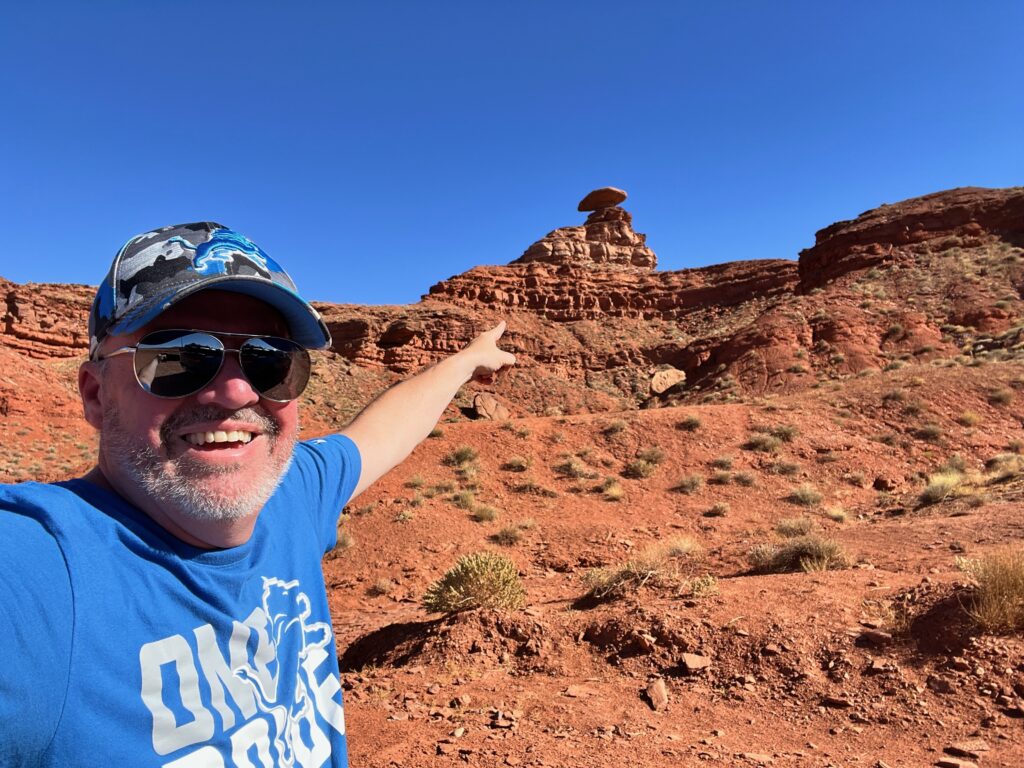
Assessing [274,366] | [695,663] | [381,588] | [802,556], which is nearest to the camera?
[274,366]

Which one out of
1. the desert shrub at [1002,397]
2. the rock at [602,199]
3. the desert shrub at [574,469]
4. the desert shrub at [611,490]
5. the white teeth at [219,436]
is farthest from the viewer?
the rock at [602,199]

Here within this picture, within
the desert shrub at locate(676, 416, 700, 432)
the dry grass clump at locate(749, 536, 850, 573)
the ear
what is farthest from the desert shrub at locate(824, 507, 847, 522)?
the ear

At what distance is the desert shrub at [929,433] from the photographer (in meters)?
16.0

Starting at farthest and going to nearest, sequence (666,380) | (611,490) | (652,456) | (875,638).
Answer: (666,380) < (652,456) < (611,490) < (875,638)

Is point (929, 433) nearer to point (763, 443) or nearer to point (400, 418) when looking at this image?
point (763, 443)

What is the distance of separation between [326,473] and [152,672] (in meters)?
1.05

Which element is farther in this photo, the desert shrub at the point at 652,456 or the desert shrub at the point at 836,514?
the desert shrub at the point at 652,456

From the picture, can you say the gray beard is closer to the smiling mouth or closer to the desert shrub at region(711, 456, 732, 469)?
the smiling mouth

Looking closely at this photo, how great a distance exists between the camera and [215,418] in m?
1.48

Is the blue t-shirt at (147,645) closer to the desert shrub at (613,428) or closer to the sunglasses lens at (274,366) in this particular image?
the sunglasses lens at (274,366)

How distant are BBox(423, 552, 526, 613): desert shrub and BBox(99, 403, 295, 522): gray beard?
551cm

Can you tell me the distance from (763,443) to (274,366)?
16.0 metres

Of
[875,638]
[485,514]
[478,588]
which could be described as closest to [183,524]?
[875,638]

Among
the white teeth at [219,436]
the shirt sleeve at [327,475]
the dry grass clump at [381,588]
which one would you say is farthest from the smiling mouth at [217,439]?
the dry grass clump at [381,588]
